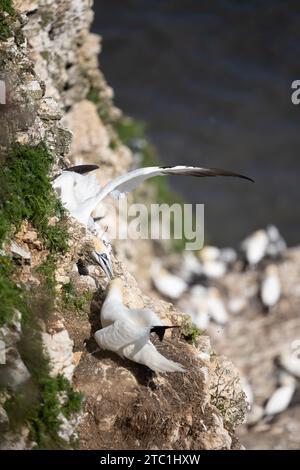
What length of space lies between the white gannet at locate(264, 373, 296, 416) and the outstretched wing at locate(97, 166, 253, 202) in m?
4.59

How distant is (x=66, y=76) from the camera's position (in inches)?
410

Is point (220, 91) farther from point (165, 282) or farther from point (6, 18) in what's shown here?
point (6, 18)

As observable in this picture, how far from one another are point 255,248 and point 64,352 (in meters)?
8.39

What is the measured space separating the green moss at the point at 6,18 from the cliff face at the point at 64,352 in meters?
0.01

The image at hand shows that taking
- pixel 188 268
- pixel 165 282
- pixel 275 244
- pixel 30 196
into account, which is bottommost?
pixel 30 196

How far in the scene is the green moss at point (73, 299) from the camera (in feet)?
21.5

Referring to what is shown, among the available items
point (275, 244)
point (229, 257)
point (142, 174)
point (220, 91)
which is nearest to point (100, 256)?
point (142, 174)

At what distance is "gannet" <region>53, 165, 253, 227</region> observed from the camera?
7174mm

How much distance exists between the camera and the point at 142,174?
24.4ft

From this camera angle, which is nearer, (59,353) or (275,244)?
(59,353)

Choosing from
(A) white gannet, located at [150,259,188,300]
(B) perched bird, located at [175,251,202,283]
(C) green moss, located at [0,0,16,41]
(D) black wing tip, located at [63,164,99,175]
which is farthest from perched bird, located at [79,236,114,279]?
(B) perched bird, located at [175,251,202,283]

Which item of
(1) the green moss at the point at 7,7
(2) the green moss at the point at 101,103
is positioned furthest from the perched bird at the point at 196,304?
(1) the green moss at the point at 7,7

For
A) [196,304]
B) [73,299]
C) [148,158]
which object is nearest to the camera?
[73,299]

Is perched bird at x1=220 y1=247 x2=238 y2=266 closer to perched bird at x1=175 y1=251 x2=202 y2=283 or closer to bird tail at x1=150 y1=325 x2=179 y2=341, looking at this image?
perched bird at x1=175 y1=251 x2=202 y2=283
